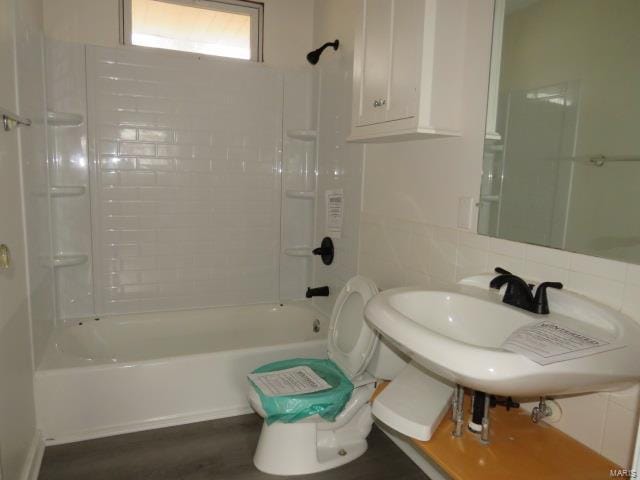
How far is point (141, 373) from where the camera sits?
212cm

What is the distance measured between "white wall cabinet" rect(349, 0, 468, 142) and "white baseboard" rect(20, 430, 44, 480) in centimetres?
196

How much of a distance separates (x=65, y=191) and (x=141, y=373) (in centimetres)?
115

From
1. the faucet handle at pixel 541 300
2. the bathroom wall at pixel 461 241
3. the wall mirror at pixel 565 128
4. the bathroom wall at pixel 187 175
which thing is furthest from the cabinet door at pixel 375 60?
the bathroom wall at pixel 187 175

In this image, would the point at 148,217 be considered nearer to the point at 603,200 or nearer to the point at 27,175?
the point at 27,175

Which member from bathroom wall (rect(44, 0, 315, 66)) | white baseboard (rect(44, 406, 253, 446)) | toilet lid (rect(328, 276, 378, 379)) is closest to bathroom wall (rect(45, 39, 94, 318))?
bathroom wall (rect(44, 0, 315, 66))

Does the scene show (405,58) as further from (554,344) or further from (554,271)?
(554,344)

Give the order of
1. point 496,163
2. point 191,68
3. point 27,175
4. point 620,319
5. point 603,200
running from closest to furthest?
point 620,319 → point 603,200 → point 496,163 → point 27,175 → point 191,68

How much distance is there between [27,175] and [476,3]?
1991 mm

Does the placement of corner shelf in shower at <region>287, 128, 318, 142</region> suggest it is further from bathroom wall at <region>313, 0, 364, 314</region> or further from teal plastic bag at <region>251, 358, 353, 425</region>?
teal plastic bag at <region>251, 358, 353, 425</region>

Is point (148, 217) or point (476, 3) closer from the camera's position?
point (476, 3)

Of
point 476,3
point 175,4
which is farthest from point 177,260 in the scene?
point 476,3

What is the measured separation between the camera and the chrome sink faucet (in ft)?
4.02

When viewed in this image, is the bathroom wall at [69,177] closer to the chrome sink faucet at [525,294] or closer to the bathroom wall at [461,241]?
the bathroom wall at [461,241]

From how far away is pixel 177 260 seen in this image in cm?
287
